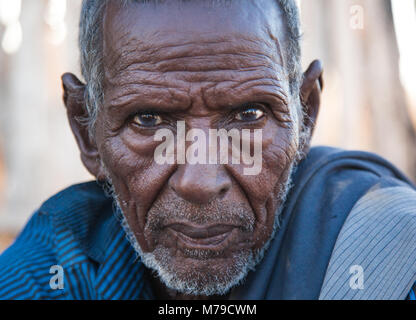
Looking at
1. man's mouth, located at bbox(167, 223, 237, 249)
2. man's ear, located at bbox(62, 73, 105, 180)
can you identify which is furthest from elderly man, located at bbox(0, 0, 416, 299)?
man's ear, located at bbox(62, 73, 105, 180)

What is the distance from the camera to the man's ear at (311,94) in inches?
86.9

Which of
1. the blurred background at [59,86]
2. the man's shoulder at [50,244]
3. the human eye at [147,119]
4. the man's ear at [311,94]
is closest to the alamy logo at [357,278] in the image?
the man's ear at [311,94]

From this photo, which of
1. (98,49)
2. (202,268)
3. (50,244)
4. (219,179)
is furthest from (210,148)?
(50,244)

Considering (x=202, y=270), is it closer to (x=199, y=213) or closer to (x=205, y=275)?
(x=205, y=275)

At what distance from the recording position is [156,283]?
234cm

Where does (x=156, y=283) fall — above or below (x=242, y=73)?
below

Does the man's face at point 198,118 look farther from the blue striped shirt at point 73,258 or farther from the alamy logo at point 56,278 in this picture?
the alamy logo at point 56,278

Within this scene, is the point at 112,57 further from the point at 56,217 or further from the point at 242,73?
the point at 56,217

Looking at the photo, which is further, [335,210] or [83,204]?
[83,204]

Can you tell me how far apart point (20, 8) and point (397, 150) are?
4.89m

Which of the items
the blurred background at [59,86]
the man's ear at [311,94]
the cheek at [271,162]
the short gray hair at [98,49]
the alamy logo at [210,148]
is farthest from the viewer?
the blurred background at [59,86]

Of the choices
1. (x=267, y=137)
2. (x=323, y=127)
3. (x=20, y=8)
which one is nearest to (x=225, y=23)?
(x=267, y=137)

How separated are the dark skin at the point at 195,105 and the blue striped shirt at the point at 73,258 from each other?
0.27 metres

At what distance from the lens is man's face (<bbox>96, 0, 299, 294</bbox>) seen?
1.76 meters
